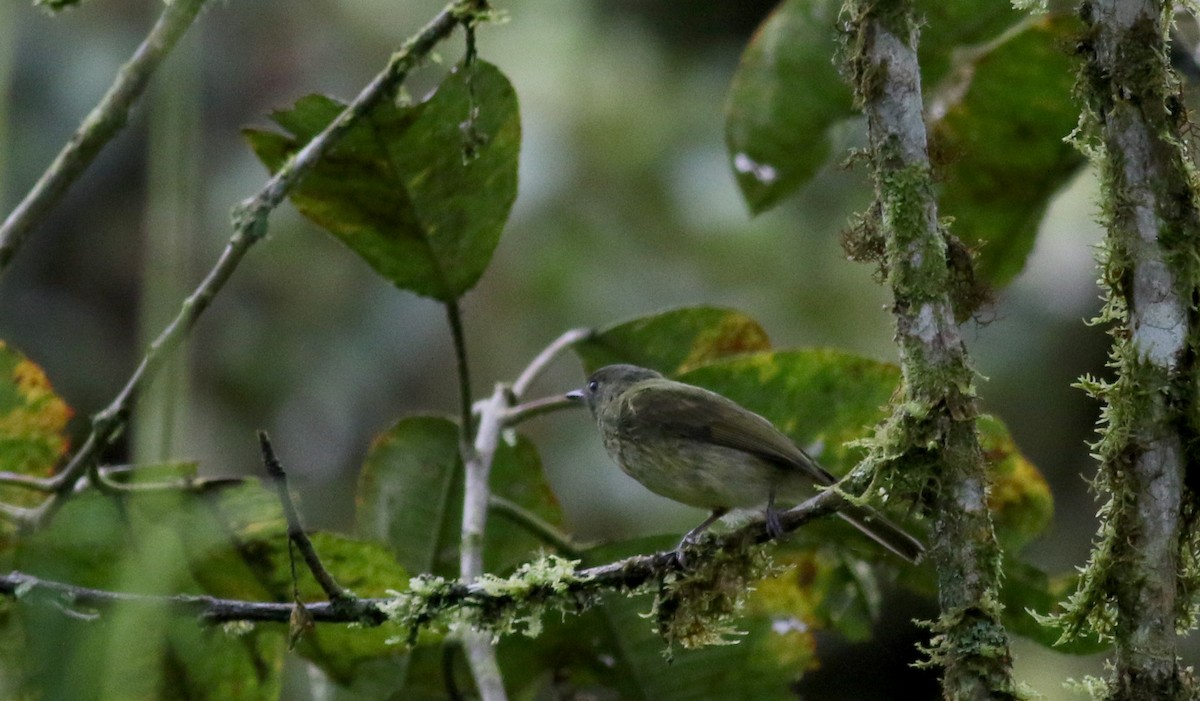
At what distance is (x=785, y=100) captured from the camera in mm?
2938

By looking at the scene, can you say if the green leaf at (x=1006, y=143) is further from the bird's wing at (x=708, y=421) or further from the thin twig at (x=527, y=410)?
the thin twig at (x=527, y=410)

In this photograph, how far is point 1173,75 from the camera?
62.7 inches

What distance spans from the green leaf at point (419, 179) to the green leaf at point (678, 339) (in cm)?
39

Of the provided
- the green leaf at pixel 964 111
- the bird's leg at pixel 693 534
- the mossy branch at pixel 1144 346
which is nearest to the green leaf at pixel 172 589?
the bird's leg at pixel 693 534

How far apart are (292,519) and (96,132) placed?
107 centimetres

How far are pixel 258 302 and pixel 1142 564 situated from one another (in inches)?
226

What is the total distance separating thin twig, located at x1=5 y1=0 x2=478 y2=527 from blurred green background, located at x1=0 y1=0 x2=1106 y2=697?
3780 millimetres

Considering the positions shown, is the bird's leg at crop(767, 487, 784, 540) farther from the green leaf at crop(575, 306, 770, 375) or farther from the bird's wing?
the green leaf at crop(575, 306, 770, 375)

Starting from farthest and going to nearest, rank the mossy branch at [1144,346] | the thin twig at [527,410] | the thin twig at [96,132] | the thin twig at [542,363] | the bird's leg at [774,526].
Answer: the thin twig at [542,363] < the thin twig at [527,410] < the thin twig at [96,132] < the bird's leg at [774,526] < the mossy branch at [1144,346]

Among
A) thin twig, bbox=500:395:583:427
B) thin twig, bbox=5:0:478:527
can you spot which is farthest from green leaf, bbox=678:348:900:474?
thin twig, bbox=5:0:478:527

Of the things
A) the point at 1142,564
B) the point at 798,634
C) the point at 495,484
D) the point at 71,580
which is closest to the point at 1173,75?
the point at 1142,564

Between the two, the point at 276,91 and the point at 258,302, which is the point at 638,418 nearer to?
the point at 258,302

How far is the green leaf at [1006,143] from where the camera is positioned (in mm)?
2975

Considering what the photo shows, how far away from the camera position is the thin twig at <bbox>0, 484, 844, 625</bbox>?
1.74 metres
